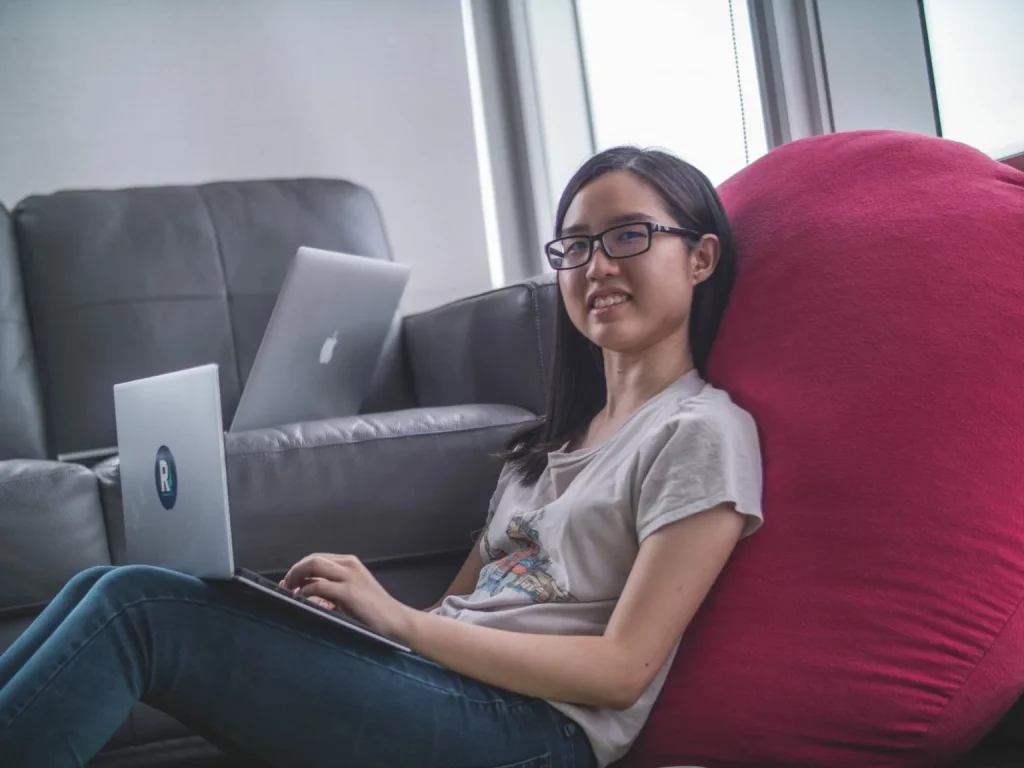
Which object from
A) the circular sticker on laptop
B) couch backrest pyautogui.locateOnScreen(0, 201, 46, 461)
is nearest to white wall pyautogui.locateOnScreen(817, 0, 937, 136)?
the circular sticker on laptop

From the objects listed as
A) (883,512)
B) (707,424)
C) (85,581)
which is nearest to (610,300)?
(707,424)

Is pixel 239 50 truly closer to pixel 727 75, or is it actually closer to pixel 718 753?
pixel 727 75

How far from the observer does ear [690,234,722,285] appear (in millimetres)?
1090

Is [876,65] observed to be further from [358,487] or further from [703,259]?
[358,487]

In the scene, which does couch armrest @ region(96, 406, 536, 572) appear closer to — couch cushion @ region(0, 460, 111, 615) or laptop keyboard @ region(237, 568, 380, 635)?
couch cushion @ region(0, 460, 111, 615)

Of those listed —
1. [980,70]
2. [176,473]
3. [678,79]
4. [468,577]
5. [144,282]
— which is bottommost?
[468,577]

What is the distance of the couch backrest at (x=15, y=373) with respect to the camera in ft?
6.12

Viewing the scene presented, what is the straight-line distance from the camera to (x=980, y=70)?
58.6 inches

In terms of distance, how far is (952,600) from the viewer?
0.80 meters

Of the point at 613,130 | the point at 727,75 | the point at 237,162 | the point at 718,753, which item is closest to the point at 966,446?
the point at 718,753

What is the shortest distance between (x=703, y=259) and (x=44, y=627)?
31.4 inches

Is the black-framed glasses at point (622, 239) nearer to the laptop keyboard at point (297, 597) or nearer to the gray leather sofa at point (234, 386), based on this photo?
the gray leather sofa at point (234, 386)

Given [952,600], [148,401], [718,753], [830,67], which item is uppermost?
[830,67]

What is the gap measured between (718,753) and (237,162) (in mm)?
2100
